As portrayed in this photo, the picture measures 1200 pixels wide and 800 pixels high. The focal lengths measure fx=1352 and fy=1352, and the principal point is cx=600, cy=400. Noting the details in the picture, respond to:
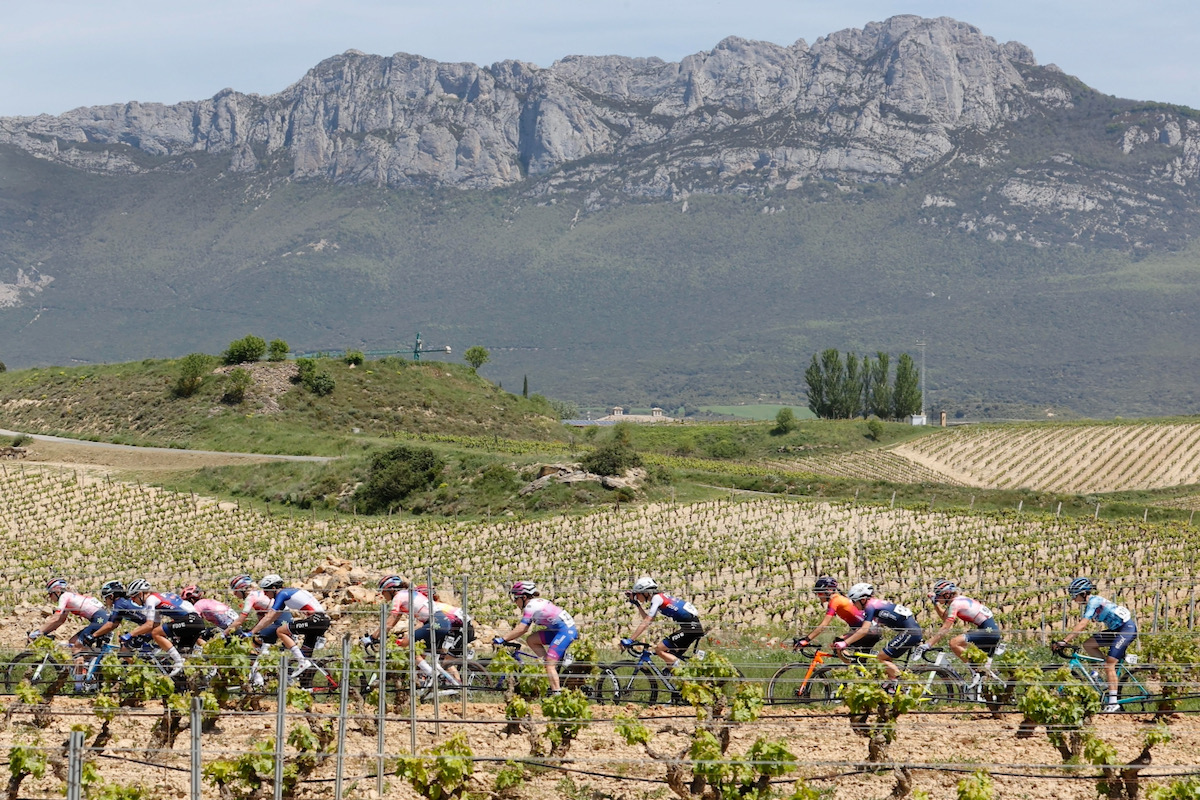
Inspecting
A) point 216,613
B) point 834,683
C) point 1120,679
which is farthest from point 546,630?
point 1120,679

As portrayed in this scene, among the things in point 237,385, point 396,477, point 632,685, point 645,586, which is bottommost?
point 396,477

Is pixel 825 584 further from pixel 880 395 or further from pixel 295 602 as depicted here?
pixel 880 395

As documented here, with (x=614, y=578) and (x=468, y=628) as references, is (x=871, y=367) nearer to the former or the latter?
(x=614, y=578)

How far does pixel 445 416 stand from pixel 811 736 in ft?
217

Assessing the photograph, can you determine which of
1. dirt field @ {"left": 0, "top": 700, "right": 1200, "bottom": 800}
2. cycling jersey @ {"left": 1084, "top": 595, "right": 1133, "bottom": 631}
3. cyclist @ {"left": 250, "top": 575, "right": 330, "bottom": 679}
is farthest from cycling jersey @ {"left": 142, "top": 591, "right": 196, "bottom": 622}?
cycling jersey @ {"left": 1084, "top": 595, "right": 1133, "bottom": 631}

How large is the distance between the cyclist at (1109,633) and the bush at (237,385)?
6359 cm

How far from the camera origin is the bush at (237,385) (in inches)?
2992

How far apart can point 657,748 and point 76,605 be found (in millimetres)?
8496

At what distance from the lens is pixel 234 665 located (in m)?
17.1

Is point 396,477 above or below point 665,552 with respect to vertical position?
above

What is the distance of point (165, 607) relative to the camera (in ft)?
61.2

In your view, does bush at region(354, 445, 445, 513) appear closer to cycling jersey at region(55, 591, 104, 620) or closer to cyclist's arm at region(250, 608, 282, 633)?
cycling jersey at region(55, 591, 104, 620)

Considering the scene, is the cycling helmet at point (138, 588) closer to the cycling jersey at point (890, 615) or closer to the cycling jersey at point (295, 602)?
the cycling jersey at point (295, 602)

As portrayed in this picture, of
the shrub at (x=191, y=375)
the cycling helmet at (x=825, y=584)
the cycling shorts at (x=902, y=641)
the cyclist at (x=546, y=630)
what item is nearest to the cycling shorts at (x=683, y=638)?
the cyclist at (x=546, y=630)
